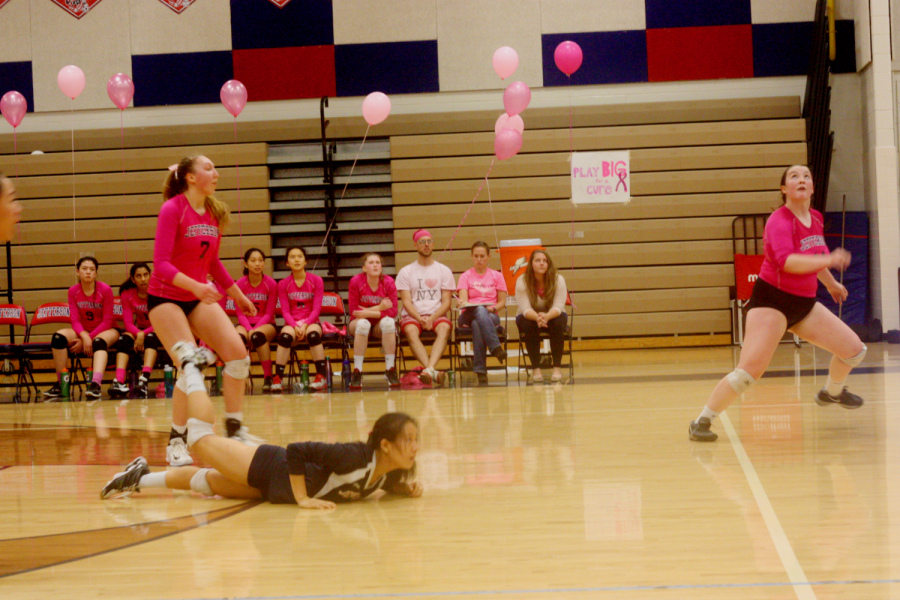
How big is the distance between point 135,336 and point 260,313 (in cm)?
127

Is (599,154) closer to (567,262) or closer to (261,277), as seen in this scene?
(567,262)

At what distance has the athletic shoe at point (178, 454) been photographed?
11.6ft

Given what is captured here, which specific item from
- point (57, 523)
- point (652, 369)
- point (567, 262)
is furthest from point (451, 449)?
point (567, 262)

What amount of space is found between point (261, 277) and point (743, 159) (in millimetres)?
6494

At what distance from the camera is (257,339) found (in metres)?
7.40

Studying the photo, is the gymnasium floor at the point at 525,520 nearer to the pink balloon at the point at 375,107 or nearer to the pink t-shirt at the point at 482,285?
the pink t-shirt at the point at 482,285

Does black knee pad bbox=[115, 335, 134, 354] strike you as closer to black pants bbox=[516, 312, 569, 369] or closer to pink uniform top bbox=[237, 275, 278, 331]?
pink uniform top bbox=[237, 275, 278, 331]

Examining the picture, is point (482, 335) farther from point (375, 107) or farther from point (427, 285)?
point (375, 107)

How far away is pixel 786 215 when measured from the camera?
12.8 feet

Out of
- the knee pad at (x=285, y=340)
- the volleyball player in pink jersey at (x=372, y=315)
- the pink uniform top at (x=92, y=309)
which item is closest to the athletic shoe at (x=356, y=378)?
the volleyball player in pink jersey at (x=372, y=315)

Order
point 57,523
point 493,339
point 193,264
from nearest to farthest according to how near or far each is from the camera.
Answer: point 57,523 < point 193,264 < point 493,339

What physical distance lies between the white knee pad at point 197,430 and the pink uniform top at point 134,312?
5.11 metres

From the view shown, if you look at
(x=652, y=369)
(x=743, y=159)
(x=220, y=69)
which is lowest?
(x=652, y=369)

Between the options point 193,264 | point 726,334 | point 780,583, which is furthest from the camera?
point 726,334
